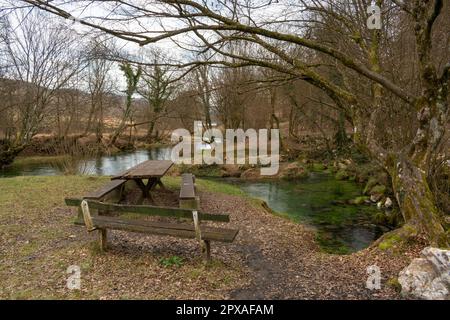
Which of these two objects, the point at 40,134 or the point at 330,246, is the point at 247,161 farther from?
the point at 40,134

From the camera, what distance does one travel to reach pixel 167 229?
13.6 feet

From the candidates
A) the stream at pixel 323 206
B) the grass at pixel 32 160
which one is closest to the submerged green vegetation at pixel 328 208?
the stream at pixel 323 206

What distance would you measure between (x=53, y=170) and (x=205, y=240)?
15.0 meters

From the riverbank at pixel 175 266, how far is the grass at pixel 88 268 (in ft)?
0.04

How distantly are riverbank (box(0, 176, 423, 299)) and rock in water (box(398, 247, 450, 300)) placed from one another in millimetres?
174

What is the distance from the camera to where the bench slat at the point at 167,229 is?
13.0 ft

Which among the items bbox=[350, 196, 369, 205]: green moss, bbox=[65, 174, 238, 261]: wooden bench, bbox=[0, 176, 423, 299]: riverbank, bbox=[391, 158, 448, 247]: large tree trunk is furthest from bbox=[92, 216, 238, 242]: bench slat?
bbox=[350, 196, 369, 205]: green moss

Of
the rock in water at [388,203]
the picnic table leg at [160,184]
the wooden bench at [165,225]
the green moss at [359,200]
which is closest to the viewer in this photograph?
the wooden bench at [165,225]

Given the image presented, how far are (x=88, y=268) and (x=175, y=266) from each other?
106 centimetres

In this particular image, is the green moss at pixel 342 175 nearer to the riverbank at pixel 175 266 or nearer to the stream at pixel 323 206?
the stream at pixel 323 206

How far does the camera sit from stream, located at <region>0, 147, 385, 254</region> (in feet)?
25.2

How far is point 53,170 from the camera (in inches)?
651

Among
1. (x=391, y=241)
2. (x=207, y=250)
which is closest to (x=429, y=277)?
(x=391, y=241)

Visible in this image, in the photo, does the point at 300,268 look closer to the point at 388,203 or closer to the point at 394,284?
the point at 394,284
